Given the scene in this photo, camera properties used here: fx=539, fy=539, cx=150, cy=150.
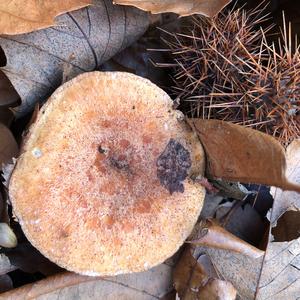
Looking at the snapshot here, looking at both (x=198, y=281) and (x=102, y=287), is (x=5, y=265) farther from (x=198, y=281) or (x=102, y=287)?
(x=198, y=281)

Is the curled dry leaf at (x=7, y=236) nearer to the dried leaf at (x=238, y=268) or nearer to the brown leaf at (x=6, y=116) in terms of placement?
the brown leaf at (x=6, y=116)

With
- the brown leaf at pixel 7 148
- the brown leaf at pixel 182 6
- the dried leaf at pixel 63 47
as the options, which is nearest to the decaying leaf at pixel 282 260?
the brown leaf at pixel 182 6

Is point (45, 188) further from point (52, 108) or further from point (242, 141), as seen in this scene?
point (242, 141)

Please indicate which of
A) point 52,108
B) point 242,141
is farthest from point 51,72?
point 242,141

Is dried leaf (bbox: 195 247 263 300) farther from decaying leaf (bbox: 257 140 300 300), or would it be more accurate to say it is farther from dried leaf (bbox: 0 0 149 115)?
dried leaf (bbox: 0 0 149 115)

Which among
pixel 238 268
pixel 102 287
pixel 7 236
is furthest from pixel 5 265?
pixel 238 268
